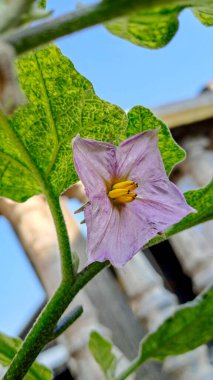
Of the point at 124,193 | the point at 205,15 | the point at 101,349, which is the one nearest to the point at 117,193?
the point at 124,193

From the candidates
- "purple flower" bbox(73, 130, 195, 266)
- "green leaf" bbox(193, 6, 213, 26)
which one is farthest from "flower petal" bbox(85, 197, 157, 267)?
"green leaf" bbox(193, 6, 213, 26)

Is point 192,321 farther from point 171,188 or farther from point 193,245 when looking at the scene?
point 193,245

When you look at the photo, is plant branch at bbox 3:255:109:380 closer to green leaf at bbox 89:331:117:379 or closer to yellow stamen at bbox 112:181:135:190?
yellow stamen at bbox 112:181:135:190

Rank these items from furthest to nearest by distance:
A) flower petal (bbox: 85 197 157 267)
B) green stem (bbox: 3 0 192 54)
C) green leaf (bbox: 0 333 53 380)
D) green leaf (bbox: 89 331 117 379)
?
1. green leaf (bbox: 89 331 117 379)
2. green leaf (bbox: 0 333 53 380)
3. flower petal (bbox: 85 197 157 267)
4. green stem (bbox: 3 0 192 54)

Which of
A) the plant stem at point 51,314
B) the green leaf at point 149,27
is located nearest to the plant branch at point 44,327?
the plant stem at point 51,314

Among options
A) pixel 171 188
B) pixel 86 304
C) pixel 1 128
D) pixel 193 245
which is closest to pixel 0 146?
pixel 1 128

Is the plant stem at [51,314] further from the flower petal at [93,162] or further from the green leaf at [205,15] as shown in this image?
the green leaf at [205,15]
